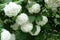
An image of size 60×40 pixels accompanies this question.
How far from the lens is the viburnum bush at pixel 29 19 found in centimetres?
128

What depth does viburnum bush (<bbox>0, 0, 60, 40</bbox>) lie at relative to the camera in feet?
4.20

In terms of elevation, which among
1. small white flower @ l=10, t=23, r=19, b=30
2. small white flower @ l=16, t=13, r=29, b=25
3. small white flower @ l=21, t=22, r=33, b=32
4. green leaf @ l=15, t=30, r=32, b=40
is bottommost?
green leaf @ l=15, t=30, r=32, b=40

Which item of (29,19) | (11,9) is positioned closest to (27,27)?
(29,19)

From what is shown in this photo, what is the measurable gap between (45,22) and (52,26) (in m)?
0.17

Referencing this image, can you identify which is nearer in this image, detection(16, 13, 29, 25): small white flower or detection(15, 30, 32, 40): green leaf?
detection(16, 13, 29, 25): small white flower

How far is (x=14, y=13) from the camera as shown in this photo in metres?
1.26

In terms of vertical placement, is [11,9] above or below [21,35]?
above

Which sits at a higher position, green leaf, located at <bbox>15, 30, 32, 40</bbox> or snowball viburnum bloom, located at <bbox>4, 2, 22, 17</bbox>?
snowball viburnum bloom, located at <bbox>4, 2, 22, 17</bbox>

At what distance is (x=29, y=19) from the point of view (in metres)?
1.31

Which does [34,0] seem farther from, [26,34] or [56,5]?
[26,34]

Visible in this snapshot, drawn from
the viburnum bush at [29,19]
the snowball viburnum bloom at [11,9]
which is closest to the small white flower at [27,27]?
the viburnum bush at [29,19]

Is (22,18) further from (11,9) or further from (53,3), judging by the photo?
(53,3)

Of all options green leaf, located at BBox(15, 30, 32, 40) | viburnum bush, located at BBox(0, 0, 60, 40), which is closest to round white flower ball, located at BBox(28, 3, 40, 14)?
viburnum bush, located at BBox(0, 0, 60, 40)

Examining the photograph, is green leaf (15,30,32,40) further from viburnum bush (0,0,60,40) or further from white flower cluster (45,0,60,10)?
white flower cluster (45,0,60,10)
